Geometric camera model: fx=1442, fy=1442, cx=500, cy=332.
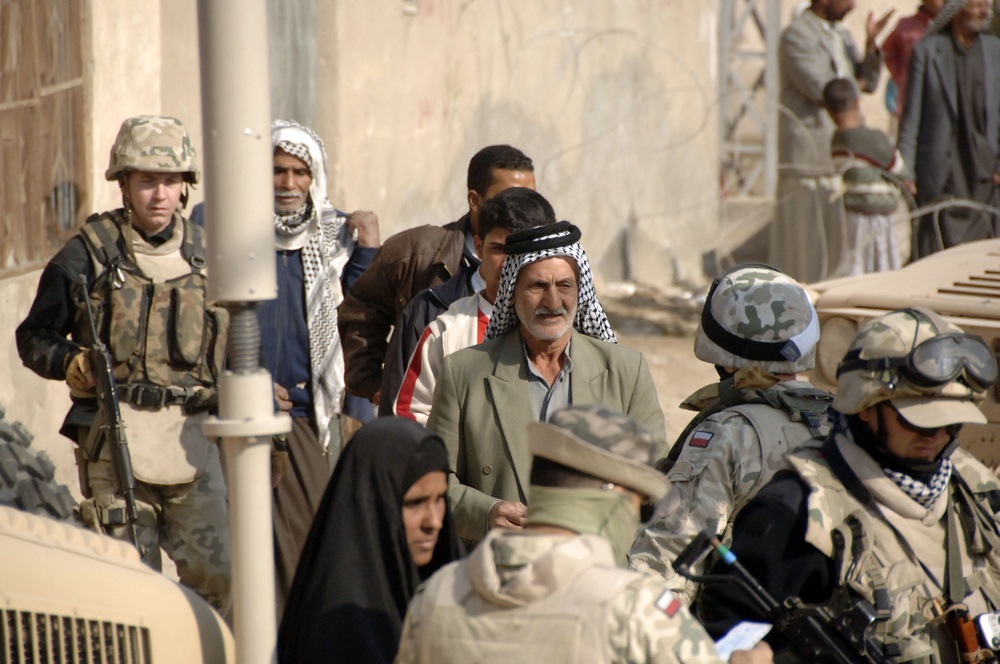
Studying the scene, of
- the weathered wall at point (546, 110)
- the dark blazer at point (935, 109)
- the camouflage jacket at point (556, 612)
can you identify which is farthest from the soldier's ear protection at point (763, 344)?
the dark blazer at point (935, 109)

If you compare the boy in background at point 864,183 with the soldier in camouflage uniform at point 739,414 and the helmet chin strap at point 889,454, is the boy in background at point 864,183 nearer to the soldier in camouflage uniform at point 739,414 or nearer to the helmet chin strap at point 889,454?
the soldier in camouflage uniform at point 739,414

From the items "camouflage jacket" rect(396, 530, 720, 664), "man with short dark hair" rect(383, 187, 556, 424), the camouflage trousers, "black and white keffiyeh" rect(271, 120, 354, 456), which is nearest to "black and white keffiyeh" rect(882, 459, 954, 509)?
"camouflage jacket" rect(396, 530, 720, 664)

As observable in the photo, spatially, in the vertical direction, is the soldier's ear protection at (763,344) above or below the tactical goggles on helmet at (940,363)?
below

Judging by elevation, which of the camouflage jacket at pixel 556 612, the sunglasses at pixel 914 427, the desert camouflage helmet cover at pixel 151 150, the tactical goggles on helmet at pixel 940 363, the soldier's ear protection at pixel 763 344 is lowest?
the camouflage jacket at pixel 556 612

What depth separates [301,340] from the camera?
212 inches

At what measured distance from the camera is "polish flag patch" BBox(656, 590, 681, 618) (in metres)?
2.29

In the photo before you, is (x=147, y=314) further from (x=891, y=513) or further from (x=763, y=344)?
(x=891, y=513)

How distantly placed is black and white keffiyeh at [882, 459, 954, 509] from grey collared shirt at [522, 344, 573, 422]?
48.2 inches

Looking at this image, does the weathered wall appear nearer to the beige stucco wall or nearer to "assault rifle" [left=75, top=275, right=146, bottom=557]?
the beige stucco wall

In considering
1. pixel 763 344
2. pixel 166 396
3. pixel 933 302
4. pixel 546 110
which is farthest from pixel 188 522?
pixel 546 110

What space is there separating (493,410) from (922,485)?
1.36 m

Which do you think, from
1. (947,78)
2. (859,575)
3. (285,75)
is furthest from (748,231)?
(859,575)

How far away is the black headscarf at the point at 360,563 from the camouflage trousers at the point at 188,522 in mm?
1835

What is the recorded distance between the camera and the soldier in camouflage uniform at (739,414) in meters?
3.43
